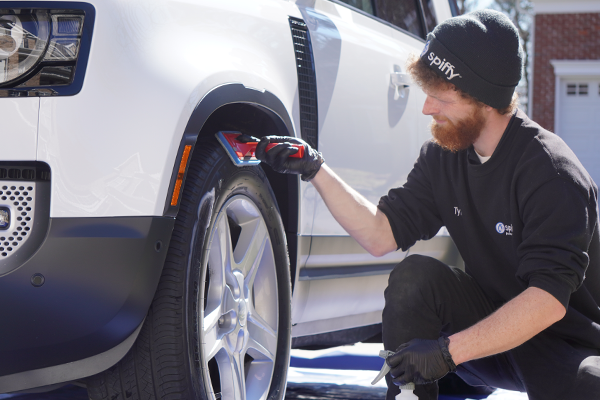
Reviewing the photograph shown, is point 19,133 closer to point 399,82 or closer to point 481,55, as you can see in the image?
point 481,55

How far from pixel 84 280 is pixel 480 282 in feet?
4.71

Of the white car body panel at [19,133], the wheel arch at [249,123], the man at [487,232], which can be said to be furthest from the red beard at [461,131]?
the white car body panel at [19,133]

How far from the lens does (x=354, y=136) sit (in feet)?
9.20

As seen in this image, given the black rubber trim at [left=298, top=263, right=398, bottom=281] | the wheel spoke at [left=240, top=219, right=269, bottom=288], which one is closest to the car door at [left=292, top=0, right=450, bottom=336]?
the black rubber trim at [left=298, top=263, right=398, bottom=281]

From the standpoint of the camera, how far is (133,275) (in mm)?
1696

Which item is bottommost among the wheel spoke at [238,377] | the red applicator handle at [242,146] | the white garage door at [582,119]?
the white garage door at [582,119]

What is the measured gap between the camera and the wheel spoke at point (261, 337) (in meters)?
2.34

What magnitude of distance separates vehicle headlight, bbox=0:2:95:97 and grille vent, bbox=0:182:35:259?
0.70 ft

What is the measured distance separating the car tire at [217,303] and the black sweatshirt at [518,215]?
1.85 feet

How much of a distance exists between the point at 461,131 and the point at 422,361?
2.48 ft

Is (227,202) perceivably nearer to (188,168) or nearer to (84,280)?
(188,168)

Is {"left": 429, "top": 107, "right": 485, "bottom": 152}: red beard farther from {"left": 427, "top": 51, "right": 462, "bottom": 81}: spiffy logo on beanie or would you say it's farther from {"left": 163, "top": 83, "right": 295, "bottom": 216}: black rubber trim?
{"left": 163, "top": 83, "right": 295, "bottom": 216}: black rubber trim

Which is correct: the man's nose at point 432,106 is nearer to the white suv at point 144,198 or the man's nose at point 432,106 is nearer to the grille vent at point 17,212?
the white suv at point 144,198

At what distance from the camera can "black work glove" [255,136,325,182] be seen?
7.26 ft
